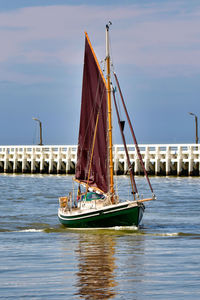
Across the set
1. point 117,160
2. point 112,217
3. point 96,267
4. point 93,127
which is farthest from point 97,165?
point 117,160

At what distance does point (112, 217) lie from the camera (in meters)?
28.7

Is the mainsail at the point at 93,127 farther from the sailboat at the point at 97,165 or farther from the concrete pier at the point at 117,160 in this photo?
the concrete pier at the point at 117,160

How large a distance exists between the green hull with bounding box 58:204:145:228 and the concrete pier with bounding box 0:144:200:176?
1630 inches

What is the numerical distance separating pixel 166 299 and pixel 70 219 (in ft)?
52.6

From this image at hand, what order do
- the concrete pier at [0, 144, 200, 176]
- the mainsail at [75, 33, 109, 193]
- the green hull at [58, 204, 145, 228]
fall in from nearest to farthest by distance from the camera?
the green hull at [58, 204, 145, 228]
the mainsail at [75, 33, 109, 193]
the concrete pier at [0, 144, 200, 176]

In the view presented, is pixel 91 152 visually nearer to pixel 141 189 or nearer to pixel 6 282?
pixel 6 282

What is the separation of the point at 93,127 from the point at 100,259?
12640 mm

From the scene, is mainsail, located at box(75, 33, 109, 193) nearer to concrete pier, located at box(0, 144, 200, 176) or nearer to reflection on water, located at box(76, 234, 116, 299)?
reflection on water, located at box(76, 234, 116, 299)

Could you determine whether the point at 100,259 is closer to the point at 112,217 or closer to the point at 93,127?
the point at 112,217

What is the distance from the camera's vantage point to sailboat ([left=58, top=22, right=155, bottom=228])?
2877 centimetres

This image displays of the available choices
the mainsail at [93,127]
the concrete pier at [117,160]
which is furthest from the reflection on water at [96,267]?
the concrete pier at [117,160]

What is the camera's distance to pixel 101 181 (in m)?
31.2

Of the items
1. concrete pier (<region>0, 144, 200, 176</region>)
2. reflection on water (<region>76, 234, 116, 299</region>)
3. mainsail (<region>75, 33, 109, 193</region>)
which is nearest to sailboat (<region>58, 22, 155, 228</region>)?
mainsail (<region>75, 33, 109, 193</region>)

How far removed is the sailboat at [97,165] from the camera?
28.8 metres
